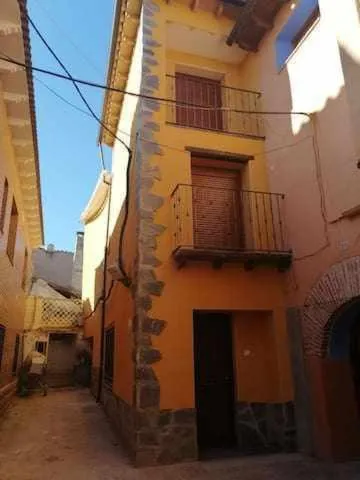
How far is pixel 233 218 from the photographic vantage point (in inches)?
283

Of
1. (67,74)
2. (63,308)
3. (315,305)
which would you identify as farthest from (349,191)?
(63,308)

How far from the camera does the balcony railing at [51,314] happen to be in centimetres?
1507

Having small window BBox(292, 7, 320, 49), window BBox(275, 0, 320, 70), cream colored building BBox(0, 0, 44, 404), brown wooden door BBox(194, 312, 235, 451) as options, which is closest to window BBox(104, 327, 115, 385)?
cream colored building BBox(0, 0, 44, 404)

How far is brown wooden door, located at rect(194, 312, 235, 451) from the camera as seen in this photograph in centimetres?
632

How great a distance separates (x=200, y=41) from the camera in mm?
8039

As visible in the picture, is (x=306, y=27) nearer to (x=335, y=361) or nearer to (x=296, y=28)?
(x=296, y=28)

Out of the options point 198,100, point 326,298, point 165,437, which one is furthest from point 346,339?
point 198,100

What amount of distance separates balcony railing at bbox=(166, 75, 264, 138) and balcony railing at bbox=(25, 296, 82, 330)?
1069 cm

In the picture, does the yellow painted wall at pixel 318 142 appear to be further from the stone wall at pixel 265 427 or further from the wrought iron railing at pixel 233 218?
the stone wall at pixel 265 427

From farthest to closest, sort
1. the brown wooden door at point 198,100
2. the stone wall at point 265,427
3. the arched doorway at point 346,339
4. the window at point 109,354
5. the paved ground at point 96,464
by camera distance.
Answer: the window at point 109,354, the brown wooden door at point 198,100, the stone wall at point 265,427, the arched doorway at point 346,339, the paved ground at point 96,464

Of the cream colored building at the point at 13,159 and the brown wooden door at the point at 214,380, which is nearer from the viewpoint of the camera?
the cream colored building at the point at 13,159

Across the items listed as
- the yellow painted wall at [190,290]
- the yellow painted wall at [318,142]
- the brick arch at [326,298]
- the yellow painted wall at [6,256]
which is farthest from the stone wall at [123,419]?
the yellow painted wall at [318,142]

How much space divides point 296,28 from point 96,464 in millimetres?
8253

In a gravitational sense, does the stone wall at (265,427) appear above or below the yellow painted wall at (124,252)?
below
